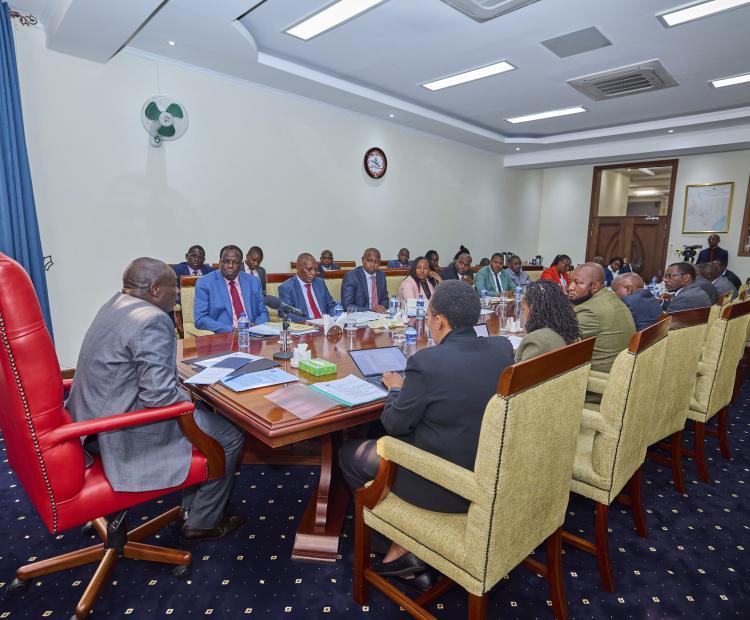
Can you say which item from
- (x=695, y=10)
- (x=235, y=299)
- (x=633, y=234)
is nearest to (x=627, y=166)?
(x=633, y=234)

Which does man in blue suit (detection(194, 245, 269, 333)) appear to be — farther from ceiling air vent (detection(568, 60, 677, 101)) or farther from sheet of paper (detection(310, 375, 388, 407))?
ceiling air vent (detection(568, 60, 677, 101))

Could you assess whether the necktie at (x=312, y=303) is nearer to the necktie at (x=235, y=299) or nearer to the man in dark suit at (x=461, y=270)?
the necktie at (x=235, y=299)

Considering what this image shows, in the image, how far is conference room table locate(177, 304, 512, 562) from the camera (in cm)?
161

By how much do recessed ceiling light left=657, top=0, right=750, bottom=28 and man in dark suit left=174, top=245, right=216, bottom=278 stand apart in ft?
16.2

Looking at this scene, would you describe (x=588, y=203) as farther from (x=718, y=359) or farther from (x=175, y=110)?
(x=175, y=110)

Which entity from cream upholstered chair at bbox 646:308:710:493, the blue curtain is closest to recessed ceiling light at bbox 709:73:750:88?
cream upholstered chair at bbox 646:308:710:493

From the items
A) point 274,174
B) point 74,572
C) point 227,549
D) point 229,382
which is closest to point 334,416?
point 229,382

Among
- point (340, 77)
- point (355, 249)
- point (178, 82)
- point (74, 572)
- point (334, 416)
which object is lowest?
point (74, 572)

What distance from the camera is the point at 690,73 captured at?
527 cm

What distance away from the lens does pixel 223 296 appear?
11.6ft

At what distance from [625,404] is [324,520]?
1323 millimetres

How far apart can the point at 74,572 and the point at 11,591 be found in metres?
0.20

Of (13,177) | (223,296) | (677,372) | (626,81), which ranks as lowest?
(677,372)

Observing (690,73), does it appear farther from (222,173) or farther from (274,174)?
(222,173)
